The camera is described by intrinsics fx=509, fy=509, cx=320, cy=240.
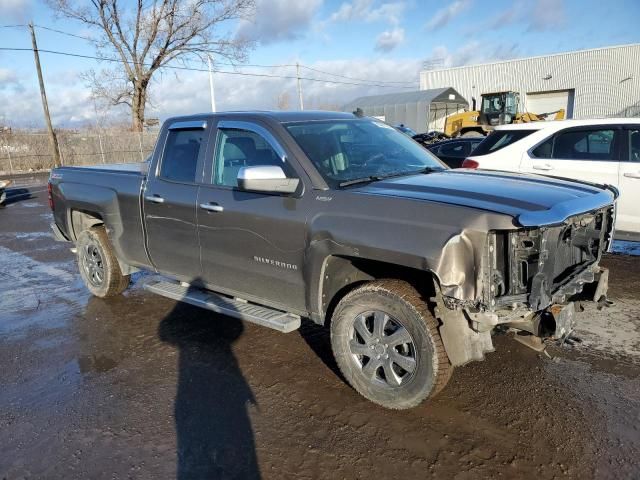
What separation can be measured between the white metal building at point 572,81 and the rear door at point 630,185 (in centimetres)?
3703

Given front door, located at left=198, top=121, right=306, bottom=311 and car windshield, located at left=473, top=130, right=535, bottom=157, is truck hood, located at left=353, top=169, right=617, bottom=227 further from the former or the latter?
car windshield, located at left=473, top=130, right=535, bottom=157

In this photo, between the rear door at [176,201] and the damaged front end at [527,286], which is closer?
the damaged front end at [527,286]

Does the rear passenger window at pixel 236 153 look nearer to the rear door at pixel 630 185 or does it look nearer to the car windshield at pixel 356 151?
the car windshield at pixel 356 151

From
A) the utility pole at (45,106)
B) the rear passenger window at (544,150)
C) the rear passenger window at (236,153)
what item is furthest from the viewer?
the utility pole at (45,106)

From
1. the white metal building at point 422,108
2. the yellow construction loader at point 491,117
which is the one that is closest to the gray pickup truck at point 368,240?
the yellow construction loader at point 491,117

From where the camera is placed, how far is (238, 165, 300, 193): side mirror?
11.5 ft

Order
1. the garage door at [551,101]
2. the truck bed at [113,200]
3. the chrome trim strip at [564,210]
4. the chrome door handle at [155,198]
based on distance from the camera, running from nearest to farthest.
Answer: the chrome trim strip at [564,210] → the chrome door handle at [155,198] → the truck bed at [113,200] → the garage door at [551,101]

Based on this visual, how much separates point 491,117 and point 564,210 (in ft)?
86.1

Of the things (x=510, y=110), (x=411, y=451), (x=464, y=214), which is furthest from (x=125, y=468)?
(x=510, y=110)

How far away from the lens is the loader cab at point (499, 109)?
26891 mm

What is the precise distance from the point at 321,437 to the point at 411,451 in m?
0.56

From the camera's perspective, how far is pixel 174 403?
364 centimetres

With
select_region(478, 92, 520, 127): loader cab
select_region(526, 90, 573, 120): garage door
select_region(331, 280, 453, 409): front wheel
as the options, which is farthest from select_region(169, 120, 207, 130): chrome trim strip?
select_region(526, 90, 573, 120): garage door

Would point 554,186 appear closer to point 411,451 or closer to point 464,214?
point 464,214
